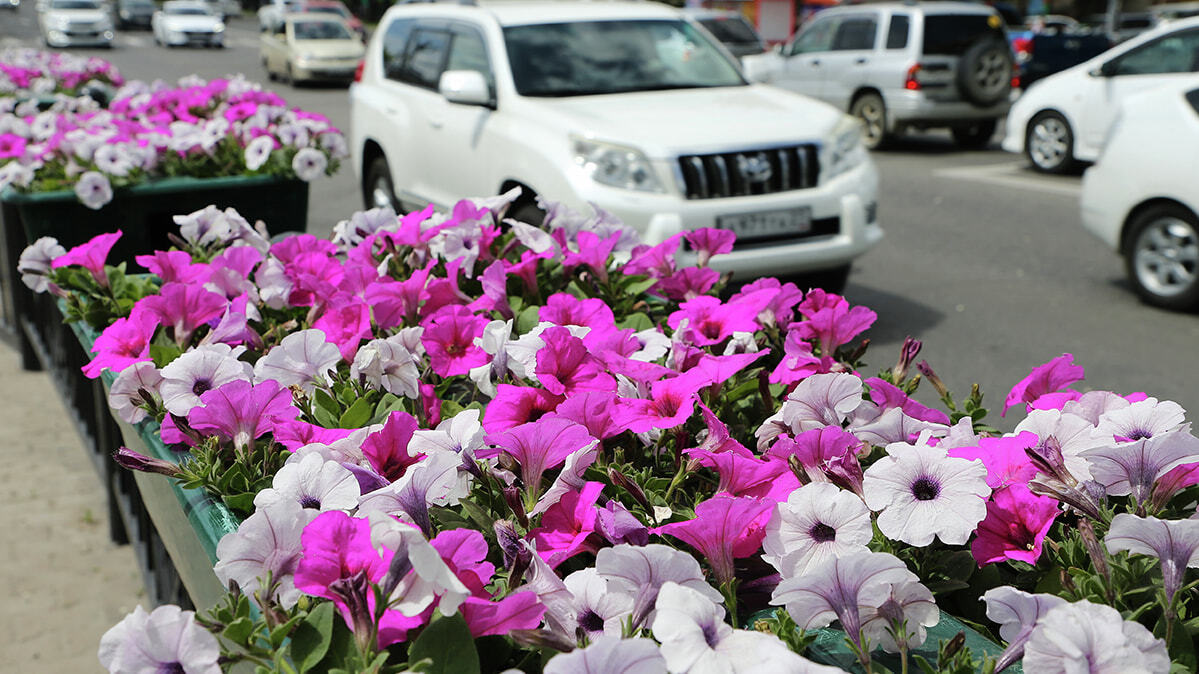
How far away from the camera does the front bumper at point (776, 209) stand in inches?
228

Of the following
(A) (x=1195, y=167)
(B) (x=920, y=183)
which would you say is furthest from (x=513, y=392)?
(B) (x=920, y=183)

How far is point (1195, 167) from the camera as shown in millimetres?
6422

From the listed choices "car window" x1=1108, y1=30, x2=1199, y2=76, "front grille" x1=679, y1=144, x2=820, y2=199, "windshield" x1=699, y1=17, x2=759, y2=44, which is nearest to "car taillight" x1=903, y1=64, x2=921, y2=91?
"car window" x1=1108, y1=30, x2=1199, y2=76

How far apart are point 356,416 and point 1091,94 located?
11462 millimetres

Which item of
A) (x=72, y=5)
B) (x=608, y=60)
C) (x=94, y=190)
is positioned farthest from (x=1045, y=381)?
(x=72, y=5)

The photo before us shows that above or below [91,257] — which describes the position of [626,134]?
below

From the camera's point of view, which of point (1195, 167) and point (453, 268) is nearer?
point (453, 268)

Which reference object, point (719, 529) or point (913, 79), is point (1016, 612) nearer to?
point (719, 529)

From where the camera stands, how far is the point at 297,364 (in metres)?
1.80

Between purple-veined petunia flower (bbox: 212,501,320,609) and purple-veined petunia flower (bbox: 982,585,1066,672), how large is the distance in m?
0.68

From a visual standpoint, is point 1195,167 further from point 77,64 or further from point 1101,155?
point 77,64

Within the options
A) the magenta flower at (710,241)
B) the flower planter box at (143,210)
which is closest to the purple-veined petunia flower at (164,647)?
the magenta flower at (710,241)

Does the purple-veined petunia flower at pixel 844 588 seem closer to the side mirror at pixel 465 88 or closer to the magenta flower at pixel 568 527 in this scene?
the magenta flower at pixel 568 527

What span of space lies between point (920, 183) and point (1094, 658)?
452 inches
